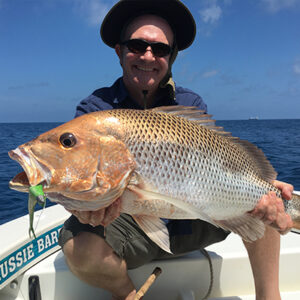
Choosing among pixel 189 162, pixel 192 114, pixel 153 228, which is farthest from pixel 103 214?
pixel 192 114

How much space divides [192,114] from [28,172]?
1.23 metres

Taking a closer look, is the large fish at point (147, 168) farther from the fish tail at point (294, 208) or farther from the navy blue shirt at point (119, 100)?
the navy blue shirt at point (119, 100)

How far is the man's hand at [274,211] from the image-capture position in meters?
2.24

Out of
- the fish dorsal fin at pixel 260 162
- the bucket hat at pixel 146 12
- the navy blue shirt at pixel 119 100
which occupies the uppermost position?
the bucket hat at pixel 146 12

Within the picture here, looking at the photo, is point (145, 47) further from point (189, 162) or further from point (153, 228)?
point (153, 228)

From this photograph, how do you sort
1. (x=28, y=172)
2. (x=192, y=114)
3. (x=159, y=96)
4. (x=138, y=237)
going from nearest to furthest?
1. (x=28, y=172)
2. (x=192, y=114)
3. (x=138, y=237)
4. (x=159, y=96)

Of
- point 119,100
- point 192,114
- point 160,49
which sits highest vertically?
point 160,49

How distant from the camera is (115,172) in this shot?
1706 millimetres

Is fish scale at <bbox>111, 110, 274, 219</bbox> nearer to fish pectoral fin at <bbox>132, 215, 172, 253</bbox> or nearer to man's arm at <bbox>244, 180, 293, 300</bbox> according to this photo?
fish pectoral fin at <bbox>132, 215, 172, 253</bbox>

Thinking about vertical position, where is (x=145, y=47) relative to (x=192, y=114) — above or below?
above

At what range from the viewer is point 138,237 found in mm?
2516

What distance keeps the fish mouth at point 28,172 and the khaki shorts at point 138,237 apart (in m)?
0.97

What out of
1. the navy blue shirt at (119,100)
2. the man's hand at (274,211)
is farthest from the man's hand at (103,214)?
the man's hand at (274,211)

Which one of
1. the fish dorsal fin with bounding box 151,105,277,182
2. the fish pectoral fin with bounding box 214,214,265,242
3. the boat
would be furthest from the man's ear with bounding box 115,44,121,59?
the fish pectoral fin with bounding box 214,214,265,242
